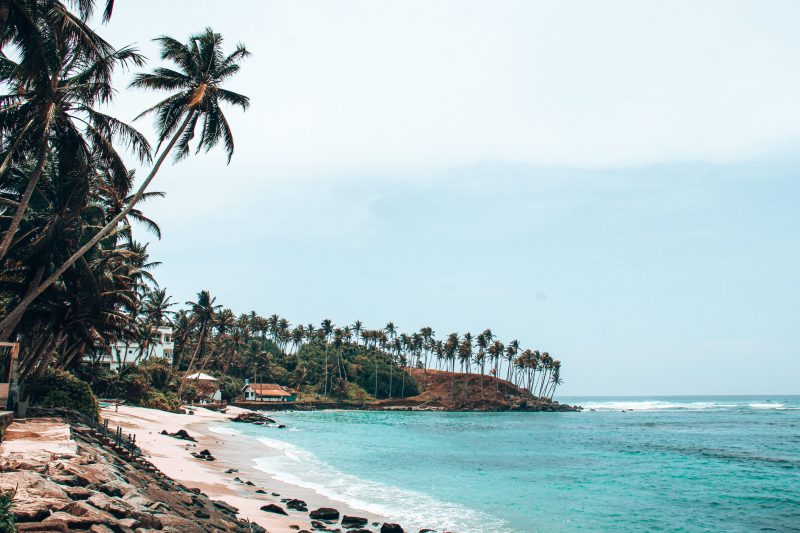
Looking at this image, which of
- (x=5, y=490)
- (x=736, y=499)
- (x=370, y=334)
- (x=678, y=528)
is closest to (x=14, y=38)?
(x=5, y=490)

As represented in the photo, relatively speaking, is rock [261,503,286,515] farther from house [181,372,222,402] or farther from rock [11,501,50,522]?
house [181,372,222,402]

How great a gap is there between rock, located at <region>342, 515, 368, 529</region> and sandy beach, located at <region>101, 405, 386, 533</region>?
47.3 inches

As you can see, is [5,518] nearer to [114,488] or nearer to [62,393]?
[114,488]

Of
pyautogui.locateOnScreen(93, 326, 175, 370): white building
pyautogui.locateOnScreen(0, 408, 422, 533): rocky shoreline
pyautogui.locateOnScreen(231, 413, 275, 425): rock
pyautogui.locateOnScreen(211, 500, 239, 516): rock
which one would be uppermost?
pyautogui.locateOnScreen(93, 326, 175, 370): white building

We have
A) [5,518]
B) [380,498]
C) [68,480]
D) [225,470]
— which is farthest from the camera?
[225,470]

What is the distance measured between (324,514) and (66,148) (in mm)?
15442

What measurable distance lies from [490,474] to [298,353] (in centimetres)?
9570

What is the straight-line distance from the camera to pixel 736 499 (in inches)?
1172

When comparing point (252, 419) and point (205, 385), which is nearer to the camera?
point (252, 419)

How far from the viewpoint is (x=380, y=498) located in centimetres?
2597

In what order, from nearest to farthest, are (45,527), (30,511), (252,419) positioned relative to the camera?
1. (45,527)
2. (30,511)
3. (252,419)

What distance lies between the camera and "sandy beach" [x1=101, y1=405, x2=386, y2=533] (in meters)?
20.2

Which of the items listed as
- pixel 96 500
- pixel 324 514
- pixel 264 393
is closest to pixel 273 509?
pixel 324 514

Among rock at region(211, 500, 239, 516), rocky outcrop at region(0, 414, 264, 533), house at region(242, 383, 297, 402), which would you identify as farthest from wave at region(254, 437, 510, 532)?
house at region(242, 383, 297, 402)
